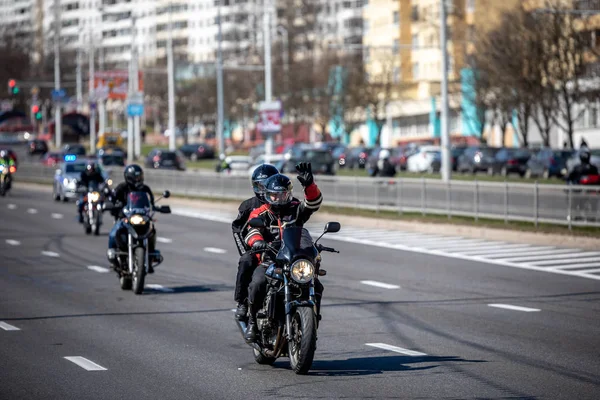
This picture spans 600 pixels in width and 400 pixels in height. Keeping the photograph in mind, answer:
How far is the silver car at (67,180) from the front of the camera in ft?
156

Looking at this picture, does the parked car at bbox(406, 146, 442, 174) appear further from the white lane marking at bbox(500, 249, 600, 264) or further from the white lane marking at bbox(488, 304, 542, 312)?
the white lane marking at bbox(488, 304, 542, 312)

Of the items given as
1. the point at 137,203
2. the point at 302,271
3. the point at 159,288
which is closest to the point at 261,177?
the point at 302,271

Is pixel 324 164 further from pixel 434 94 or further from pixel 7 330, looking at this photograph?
pixel 7 330

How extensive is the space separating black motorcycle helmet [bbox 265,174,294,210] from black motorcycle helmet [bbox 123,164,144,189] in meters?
8.22

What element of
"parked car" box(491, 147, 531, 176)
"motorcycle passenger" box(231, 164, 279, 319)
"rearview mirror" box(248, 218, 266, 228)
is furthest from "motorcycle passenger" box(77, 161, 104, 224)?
"parked car" box(491, 147, 531, 176)

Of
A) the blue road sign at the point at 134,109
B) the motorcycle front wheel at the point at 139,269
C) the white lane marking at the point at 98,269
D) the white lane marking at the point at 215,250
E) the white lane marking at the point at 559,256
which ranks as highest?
the blue road sign at the point at 134,109

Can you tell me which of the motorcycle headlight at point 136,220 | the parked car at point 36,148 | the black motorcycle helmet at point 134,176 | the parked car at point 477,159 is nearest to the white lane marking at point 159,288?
the motorcycle headlight at point 136,220

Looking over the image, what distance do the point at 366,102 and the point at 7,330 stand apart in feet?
251

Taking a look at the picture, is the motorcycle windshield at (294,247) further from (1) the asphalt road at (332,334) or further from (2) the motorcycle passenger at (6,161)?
(2) the motorcycle passenger at (6,161)

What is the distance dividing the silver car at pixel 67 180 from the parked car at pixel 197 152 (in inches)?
1769

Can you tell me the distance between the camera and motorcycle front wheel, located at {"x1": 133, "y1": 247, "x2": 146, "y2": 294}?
58.6 ft

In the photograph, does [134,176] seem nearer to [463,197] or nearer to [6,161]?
[463,197]

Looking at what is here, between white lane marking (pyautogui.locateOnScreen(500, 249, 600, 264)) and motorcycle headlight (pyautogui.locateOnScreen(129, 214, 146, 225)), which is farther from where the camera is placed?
white lane marking (pyautogui.locateOnScreen(500, 249, 600, 264))

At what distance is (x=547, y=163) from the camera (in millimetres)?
57625
